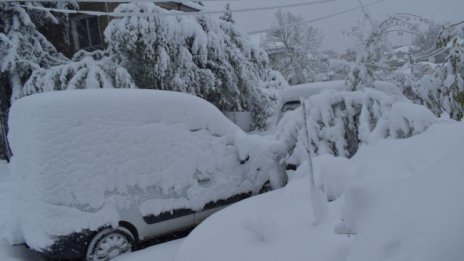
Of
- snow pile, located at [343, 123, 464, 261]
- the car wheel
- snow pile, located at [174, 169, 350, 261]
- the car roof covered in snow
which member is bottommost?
the car wheel

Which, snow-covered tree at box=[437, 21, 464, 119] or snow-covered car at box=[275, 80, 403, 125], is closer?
snow-covered tree at box=[437, 21, 464, 119]

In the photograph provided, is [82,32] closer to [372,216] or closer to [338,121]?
[338,121]

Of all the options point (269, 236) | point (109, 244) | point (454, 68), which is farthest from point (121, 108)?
point (454, 68)

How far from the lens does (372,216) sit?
5.95 ft

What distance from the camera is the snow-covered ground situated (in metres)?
1.52

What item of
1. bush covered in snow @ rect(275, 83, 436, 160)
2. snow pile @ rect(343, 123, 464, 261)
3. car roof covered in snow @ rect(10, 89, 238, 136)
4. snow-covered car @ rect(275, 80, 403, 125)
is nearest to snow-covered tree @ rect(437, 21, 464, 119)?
bush covered in snow @ rect(275, 83, 436, 160)

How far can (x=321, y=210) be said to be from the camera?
2.92 metres

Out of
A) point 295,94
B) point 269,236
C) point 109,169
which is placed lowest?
point 269,236

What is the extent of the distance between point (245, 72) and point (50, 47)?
644cm

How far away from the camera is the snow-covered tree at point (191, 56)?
11898 mm

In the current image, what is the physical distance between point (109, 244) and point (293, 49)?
28521mm

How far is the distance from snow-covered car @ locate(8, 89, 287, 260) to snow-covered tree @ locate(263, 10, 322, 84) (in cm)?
2305

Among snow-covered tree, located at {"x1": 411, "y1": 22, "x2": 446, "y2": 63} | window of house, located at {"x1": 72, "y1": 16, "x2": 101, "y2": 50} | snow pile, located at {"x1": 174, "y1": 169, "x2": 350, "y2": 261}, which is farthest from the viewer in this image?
window of house, located at {"x1": 72, "y1": 16, "x2": 101, "y2": 50}

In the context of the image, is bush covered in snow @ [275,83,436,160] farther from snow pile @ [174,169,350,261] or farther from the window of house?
the window of house
